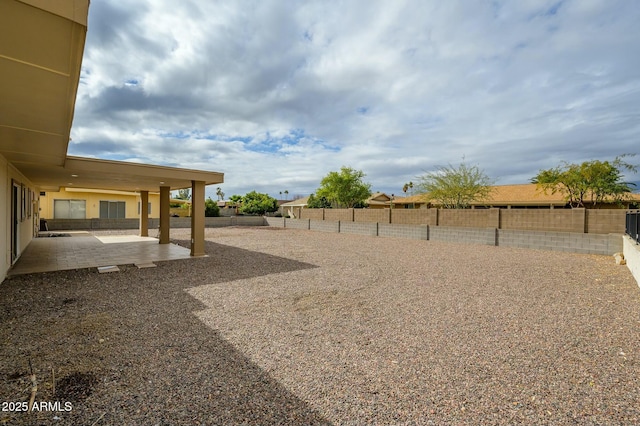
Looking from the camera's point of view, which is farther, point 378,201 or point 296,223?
point 378,201

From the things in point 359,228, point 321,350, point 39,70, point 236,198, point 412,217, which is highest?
point 236,198

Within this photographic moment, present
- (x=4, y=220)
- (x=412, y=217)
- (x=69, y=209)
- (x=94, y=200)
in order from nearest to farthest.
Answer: (x=4, y=220) < (x=412, y=217) < (x=69, y=209) < (x=94, y=200)

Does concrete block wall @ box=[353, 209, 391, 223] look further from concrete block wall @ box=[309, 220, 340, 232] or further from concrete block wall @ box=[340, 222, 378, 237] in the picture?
concrete block wall @ box=[309, 220, 340, 232]

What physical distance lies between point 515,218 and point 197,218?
14955 mm

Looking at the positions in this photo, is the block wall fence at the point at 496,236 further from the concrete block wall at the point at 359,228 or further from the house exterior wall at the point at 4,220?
the house exterior wall at the point at 4,220

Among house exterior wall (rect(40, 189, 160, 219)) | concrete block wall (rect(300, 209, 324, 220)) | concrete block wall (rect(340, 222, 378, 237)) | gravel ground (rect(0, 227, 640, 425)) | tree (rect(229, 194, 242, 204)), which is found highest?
tree (rect(229, 194, 242, 204))

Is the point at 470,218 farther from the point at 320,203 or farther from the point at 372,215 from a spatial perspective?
the point at 320,203

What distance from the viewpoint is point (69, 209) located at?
21719 millimetres

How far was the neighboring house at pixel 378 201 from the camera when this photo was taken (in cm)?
4359

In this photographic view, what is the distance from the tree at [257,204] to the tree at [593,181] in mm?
31018

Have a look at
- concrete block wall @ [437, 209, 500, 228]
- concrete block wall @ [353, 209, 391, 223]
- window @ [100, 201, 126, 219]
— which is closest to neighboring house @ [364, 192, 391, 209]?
concrete block wall @ [353, 209, 391, 223]

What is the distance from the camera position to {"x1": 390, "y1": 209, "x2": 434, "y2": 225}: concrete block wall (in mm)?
18266

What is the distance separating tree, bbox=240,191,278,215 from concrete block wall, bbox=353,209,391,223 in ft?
65.8

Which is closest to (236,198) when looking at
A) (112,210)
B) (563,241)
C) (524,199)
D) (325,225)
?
(112,210)
